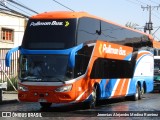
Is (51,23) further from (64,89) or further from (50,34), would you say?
(64,89)

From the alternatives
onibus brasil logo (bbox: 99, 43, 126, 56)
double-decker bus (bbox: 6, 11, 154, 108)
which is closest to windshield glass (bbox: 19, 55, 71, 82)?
double-decker bus (bbox: 6, 11, 154, 108)

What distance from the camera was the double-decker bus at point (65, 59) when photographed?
16109 millimetres

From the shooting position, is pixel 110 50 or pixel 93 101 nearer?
pixel 93 101

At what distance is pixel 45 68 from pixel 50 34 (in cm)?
135

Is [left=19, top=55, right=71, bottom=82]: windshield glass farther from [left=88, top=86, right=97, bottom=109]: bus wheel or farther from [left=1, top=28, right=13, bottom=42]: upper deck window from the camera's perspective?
[left=1, top=28, right=13, bottom=42]: upper deck window

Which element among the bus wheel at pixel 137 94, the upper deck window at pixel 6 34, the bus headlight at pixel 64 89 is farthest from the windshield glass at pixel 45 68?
the upper deck window at pixel 6 34

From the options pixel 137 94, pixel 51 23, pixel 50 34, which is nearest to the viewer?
pixel 50 34

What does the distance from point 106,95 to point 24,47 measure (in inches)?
190

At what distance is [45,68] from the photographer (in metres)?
16.2

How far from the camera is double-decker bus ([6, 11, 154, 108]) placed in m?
16.1

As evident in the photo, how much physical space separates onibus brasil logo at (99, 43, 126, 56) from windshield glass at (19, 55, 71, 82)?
10.3 ft

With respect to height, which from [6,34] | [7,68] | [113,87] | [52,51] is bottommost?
[113,87]

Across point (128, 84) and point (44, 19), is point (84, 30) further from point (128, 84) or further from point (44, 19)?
point (128, 84)

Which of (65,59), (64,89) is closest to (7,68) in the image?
(65,59)
